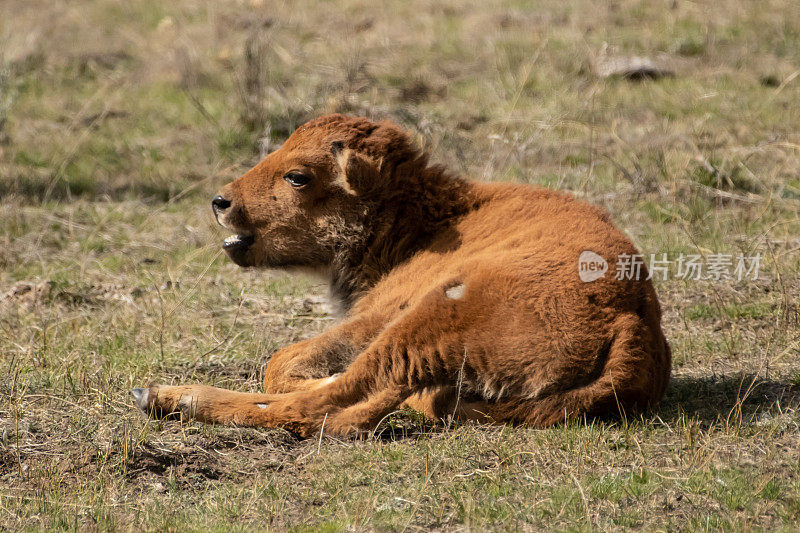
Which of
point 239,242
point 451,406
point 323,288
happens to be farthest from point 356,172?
point 323,288

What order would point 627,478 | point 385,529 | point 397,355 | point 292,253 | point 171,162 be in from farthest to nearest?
point 171,162
point 292,253
point 397,355
point 627,478
point 385,529

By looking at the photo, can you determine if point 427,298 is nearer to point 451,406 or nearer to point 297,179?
point 451,406

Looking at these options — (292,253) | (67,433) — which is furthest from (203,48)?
(67,433)

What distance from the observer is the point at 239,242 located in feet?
17.9

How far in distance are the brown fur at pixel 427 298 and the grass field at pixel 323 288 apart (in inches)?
5.9

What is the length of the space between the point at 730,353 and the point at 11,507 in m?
4.01

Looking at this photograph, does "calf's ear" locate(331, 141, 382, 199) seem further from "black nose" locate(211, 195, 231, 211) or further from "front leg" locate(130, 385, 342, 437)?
"front leg" locate(130, 385, 342, 437)

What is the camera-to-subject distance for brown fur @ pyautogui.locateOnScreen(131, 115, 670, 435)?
433 cm

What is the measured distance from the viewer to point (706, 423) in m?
4.64

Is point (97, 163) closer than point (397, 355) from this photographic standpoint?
No

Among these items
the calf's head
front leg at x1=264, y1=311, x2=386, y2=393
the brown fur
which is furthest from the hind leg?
the calf's head

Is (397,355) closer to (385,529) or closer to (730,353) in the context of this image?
(385,529)

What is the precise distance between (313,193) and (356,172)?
1.01ft

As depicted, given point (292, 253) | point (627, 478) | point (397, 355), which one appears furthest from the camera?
point (292, 253)
